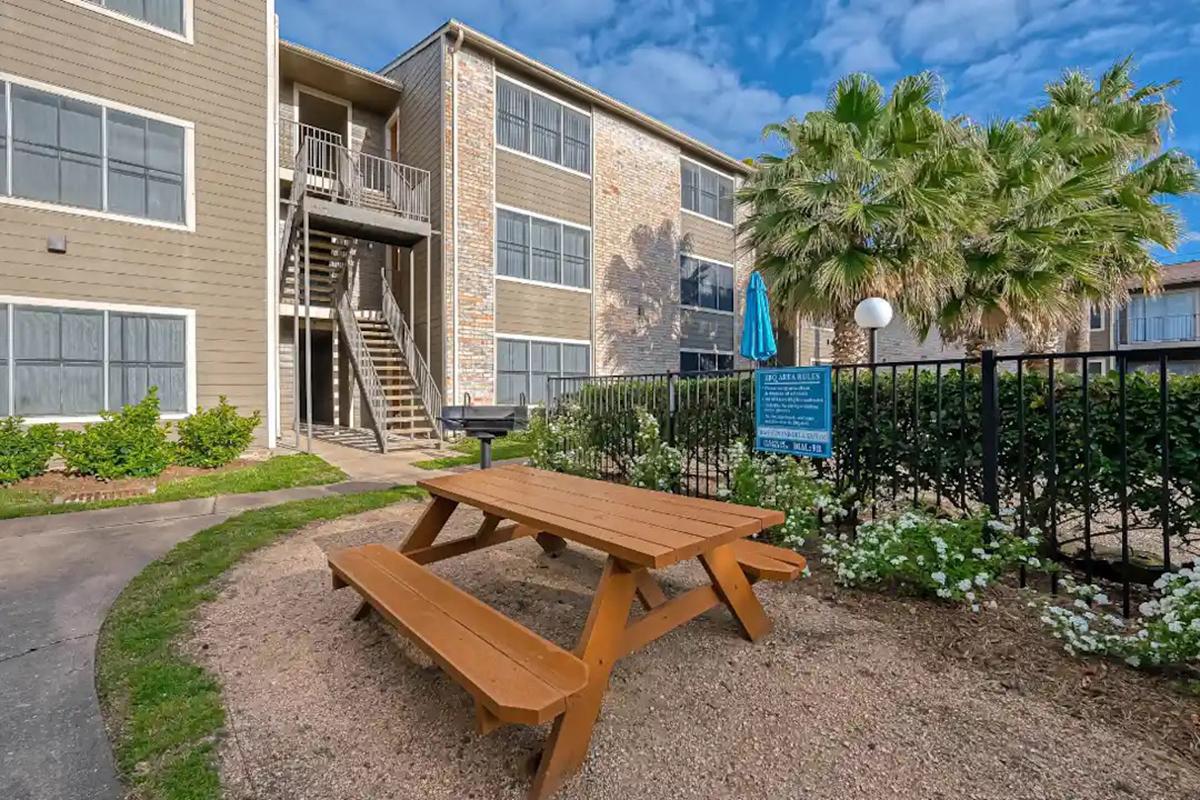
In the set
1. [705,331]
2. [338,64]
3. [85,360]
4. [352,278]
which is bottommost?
[85,360]

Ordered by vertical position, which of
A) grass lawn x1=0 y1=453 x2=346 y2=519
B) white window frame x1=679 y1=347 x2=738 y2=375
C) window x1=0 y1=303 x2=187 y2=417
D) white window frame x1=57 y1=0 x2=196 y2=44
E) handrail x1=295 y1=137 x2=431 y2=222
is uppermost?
white window frame x1=57 y1=0 x2=196 y2=44

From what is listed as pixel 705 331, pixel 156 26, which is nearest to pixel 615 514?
pixel 156 26

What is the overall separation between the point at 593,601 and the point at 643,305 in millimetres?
14166

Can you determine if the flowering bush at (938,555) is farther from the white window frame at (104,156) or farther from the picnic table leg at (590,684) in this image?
the white window frame at (104,156)

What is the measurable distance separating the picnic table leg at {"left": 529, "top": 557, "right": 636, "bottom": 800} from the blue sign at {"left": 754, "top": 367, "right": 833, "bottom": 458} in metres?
2.62

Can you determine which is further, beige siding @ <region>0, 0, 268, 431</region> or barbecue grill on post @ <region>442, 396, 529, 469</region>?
beige siding @ <region>0, 0, 268, 431</region>

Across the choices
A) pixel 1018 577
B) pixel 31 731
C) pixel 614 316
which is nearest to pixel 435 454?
pixel 614 316

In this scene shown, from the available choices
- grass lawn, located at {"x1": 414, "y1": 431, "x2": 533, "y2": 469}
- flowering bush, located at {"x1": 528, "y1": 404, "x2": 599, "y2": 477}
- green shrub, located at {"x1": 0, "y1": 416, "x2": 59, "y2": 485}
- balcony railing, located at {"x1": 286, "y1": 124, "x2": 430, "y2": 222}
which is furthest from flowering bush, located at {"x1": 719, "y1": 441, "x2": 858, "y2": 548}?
balcony railing, located at {"x1": 286, "y1": 124, "x2": 430, "y2": 222}

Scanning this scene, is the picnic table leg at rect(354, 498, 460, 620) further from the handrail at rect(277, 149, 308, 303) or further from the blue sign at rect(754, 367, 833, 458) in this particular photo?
the handrail at rect(277, 149, 308, 303)

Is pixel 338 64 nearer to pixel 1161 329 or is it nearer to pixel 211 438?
pixel 211 438

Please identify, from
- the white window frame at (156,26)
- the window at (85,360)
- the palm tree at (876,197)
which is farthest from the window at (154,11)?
the palm tree at (876,197)

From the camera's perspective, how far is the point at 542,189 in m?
14.0

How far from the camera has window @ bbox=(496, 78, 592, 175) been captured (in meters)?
13.2

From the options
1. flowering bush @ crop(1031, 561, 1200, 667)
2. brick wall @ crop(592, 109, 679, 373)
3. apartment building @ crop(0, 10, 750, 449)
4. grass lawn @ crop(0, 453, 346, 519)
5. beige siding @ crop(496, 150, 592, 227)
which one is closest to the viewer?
flowering bush @ crop(1031, 561, 1200, 667)
